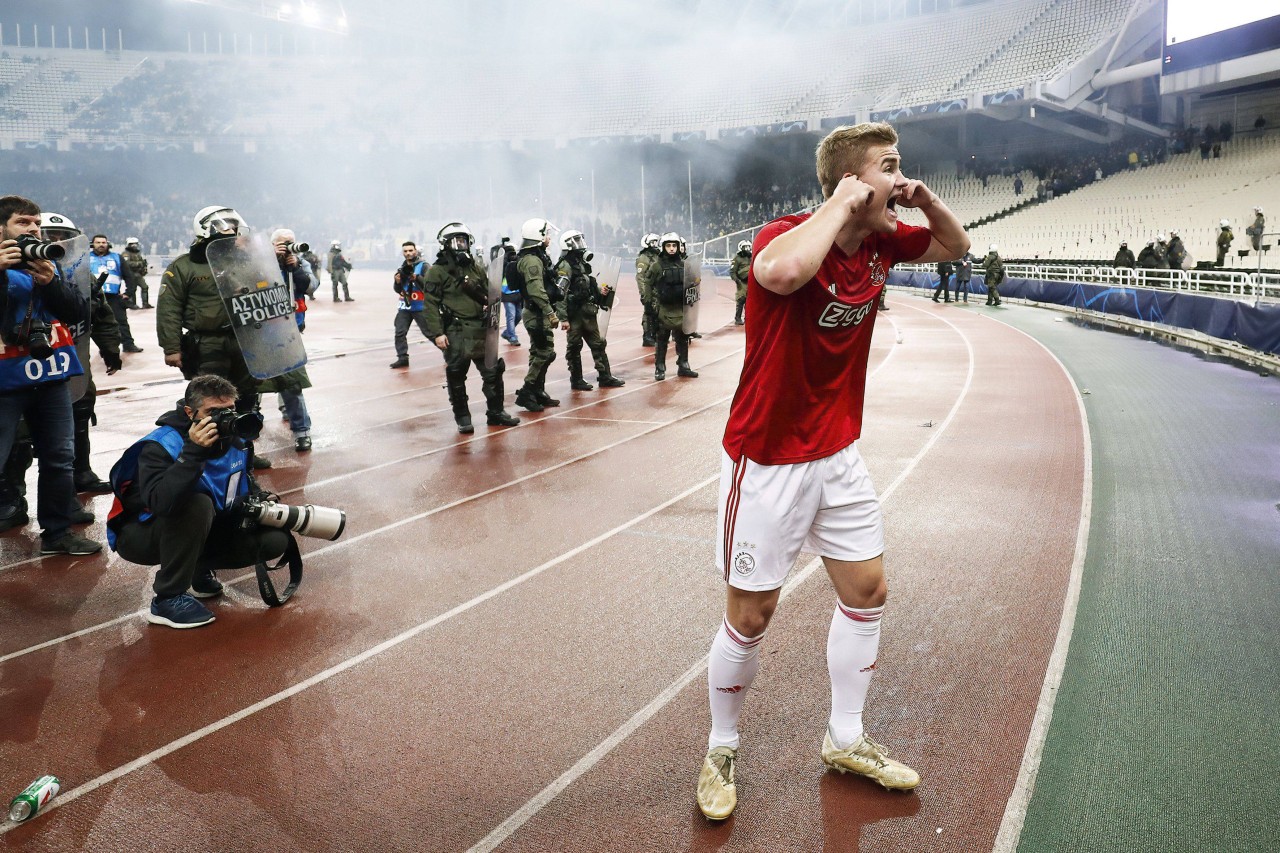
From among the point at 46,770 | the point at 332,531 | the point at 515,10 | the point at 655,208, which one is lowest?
the point at 46,770

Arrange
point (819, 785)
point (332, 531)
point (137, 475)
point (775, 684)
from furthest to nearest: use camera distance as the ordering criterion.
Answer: point (332, 531) → point (137, 475) → point (775, 684) → point (819, 785)

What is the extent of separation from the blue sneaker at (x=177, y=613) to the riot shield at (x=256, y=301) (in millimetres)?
2960

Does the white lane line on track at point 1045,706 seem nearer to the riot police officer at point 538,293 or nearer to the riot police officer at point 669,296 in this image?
the riot police officer at point 538,293

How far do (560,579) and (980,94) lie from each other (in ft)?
133

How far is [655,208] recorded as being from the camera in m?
53.7

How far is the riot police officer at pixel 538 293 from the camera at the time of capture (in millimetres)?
10297

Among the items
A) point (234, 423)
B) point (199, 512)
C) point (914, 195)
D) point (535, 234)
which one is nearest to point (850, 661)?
point (914, 195)

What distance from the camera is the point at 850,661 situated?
308 cm

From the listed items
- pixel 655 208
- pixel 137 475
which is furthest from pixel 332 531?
pixel 655 208

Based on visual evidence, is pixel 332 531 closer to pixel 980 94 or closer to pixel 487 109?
pixel 980 94

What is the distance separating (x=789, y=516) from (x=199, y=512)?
3.25 meters

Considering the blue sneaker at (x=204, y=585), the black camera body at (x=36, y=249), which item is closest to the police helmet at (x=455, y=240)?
the black camera body at (x=36, y=249)

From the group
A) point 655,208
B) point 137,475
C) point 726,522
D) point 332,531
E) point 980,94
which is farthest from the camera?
point 655,208

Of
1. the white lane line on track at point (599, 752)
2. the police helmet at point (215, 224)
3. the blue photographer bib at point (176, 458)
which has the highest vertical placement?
the police helmet at point (215, 224)
